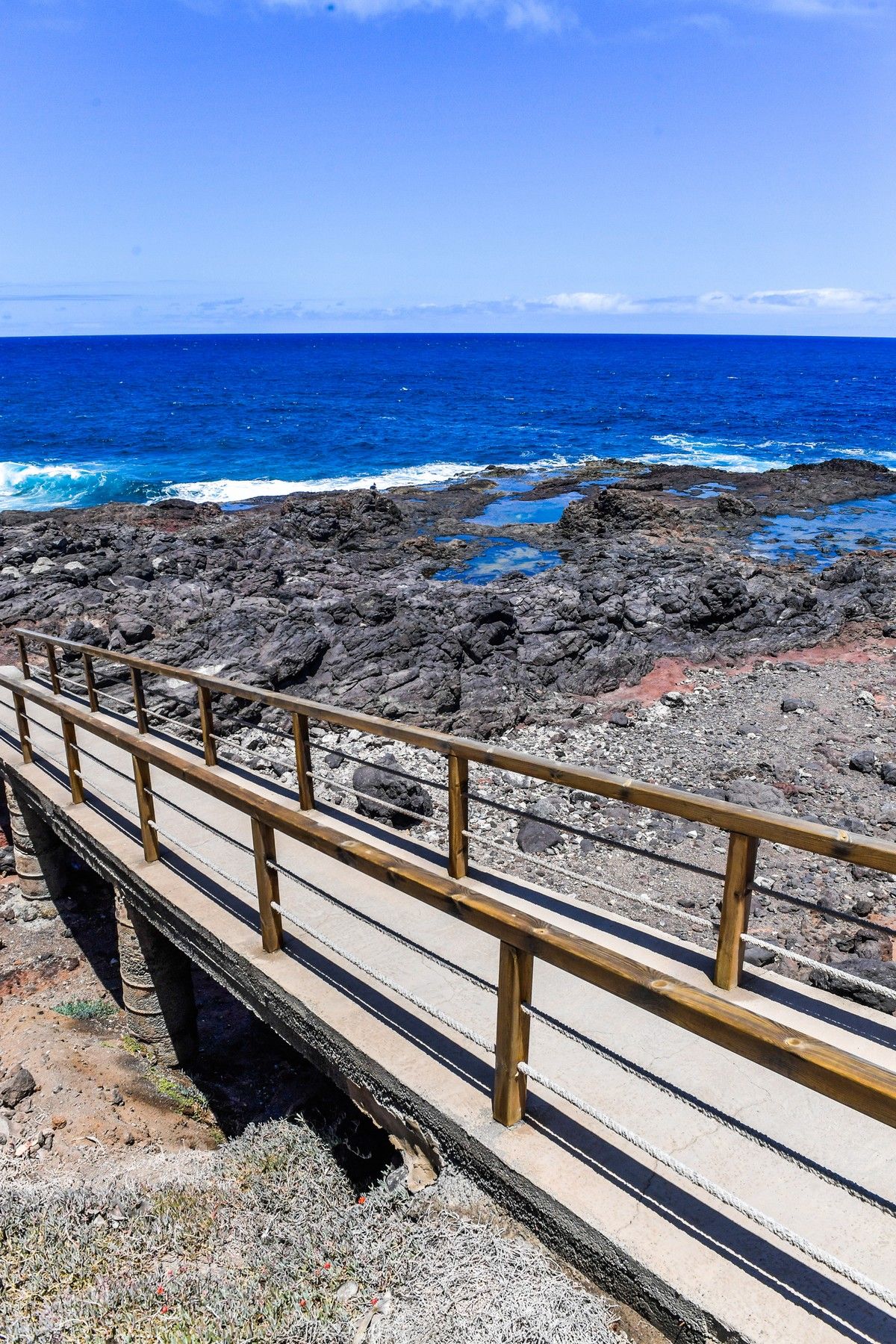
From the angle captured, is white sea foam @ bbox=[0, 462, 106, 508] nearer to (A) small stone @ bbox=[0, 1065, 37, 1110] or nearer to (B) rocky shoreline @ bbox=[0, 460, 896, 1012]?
(B) rocky shoreline @ bbox=[0, 460, 896, 1012]

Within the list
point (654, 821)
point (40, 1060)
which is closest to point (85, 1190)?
point (40, 1060)

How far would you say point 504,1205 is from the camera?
3.36 metres

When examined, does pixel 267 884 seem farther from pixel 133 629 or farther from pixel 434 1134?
pixel 133 629

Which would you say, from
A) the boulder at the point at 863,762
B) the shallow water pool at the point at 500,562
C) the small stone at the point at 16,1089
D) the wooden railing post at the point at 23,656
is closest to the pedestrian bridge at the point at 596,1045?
the small stone at the point at 16,1089

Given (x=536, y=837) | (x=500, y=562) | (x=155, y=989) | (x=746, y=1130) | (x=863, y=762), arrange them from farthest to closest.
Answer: (x=500, y=562) < (x=863, y=762) < (x=536, y=837) < (x=155, y=989) < (x=746, y=1130)

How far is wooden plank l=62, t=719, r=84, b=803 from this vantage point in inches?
294

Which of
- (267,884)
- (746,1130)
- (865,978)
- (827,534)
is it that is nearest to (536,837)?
(865,978)

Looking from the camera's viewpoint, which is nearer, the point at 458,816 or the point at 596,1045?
the point at 596,1045

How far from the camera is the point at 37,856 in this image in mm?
10086

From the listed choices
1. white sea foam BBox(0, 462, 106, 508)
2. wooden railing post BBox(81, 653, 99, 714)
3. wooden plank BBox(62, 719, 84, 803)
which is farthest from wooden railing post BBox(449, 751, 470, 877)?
white sea foam BBox(0, 462, 106, 508)

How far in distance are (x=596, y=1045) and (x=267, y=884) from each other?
A: 2062 millimetres

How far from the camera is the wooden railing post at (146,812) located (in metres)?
6.07

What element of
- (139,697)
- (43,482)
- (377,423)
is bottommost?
(43,482)

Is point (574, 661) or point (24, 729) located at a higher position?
point (24, 729)
